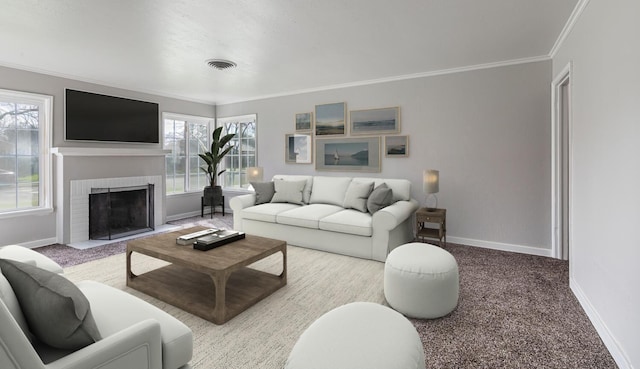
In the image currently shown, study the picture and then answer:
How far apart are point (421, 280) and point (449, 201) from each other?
2.39 meters

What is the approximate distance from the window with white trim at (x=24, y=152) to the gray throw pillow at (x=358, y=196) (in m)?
4.10

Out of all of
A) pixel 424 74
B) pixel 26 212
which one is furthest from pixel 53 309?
pixel 424 74

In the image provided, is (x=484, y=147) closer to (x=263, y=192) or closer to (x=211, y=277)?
(x=263, y=192)

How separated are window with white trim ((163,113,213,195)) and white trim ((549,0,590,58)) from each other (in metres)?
5.82

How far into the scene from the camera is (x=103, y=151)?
15.5 ft

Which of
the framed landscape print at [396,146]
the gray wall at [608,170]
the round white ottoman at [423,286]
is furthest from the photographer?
the framed landscape print at [396,146]

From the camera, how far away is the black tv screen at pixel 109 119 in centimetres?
452

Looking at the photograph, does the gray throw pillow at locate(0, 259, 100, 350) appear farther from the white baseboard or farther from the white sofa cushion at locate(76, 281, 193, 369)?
the white baseboard

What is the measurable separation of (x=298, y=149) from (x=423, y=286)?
3796 millimetres

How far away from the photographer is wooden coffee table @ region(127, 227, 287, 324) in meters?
2.38

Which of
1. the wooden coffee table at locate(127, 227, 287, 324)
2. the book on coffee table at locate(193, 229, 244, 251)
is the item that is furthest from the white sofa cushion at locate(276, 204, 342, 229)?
the book on coffee table at locate(193, 229, 244, 251)

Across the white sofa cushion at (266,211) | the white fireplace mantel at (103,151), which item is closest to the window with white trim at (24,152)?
the white fireplace mantel at (103,151)

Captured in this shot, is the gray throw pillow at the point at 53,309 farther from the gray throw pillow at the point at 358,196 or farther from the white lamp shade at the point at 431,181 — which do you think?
the white lamp shade at the point at 431,181

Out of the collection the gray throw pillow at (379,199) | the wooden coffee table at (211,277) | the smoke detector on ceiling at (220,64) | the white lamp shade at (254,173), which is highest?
the smoke detector on ceiling at (220,64)
